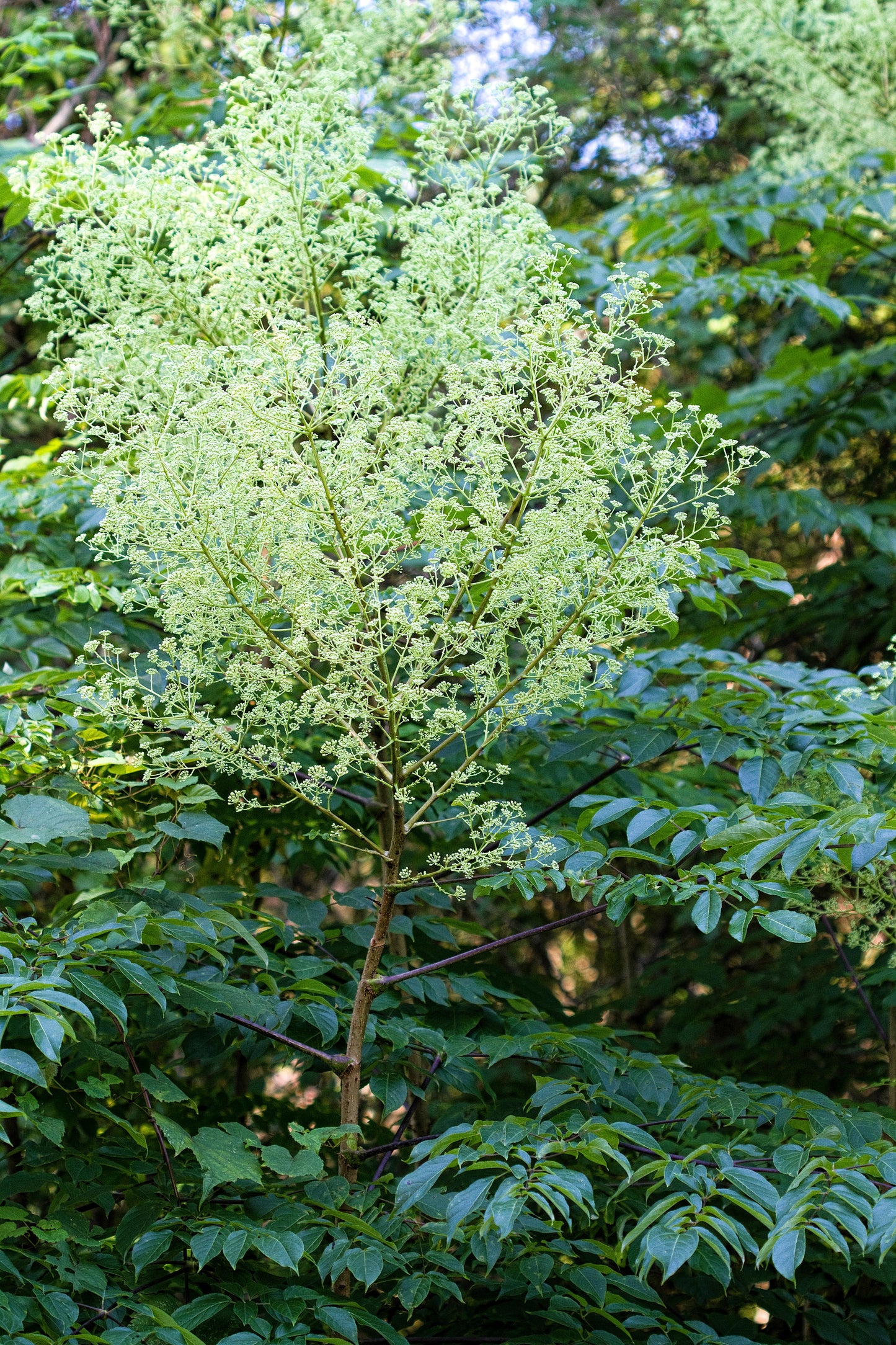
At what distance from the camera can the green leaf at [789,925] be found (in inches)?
82.7

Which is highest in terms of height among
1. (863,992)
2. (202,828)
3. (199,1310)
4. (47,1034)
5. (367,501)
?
(367,501)

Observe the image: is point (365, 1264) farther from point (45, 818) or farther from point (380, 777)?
point (45, 818)

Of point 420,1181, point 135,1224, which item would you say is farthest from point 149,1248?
point 420,1181

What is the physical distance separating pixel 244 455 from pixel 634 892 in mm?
1128

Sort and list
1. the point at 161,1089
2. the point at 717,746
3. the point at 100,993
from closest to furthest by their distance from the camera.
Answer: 1. the point at 100,993
2. the point at 161,1089
3. the point at 717,746

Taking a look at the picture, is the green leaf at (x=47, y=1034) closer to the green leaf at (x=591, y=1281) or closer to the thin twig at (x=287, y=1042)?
the thin twig at (x=287, y=1042)

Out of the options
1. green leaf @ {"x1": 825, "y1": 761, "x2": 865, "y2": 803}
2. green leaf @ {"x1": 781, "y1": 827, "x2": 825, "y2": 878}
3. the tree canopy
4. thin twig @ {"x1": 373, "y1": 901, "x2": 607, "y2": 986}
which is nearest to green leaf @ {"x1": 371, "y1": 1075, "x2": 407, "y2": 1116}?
the tree canopy

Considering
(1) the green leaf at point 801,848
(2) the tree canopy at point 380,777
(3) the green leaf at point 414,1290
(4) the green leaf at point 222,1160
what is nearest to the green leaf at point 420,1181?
(2) the tree canopy at point 380,777

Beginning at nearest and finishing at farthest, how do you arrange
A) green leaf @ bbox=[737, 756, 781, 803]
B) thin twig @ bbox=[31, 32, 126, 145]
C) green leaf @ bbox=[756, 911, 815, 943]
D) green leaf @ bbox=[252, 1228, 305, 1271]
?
green leaf @ bbox=[252, 1228, 305, 1271], green leaf @ bbox=[756, 911, 815, 943], green leaf @ bbox=[737, 756, 781, 803], thin twig @ bbox=[31, 32, 126, 145]

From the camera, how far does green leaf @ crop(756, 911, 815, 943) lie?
210 cm

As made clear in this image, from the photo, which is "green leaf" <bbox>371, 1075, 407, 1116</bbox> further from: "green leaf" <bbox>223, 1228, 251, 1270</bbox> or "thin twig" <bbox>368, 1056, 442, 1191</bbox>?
"green leaf" <bbox>223, 1228, 251, 1270</bbox>

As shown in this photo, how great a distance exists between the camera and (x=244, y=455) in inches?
83.3

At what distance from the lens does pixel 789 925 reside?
215cm

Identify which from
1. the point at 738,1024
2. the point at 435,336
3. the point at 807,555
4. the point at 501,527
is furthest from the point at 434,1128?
the point at 807,555
